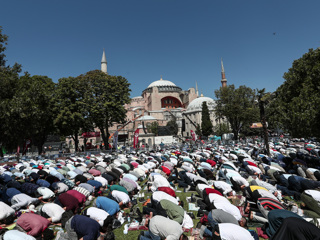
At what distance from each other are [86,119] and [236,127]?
2206 centimetres

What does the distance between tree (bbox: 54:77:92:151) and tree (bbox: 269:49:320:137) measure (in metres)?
19.1

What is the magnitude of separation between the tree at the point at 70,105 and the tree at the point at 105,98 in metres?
0.71

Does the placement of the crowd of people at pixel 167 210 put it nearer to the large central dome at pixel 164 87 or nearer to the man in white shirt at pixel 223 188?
the man in white shirt at pixel 223 188

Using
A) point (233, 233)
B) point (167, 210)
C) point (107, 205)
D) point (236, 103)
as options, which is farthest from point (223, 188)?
point (236, 103)

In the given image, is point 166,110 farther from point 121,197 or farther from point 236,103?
point 121,197

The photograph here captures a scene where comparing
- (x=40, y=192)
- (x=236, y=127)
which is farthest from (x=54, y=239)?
(x=236, y=127)

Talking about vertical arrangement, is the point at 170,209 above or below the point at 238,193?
above

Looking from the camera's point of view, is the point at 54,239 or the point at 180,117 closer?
the point at 54,239

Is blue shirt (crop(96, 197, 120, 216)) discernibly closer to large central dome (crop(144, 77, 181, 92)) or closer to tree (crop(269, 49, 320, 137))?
tree (crop(269, 49, 320, 137))

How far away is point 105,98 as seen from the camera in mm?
24062

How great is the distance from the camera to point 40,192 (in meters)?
7.52

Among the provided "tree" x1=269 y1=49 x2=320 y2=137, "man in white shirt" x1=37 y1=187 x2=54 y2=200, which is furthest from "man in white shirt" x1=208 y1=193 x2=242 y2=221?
"tree" x1=269 y1=49 x2=320 y2=137

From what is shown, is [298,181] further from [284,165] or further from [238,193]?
[284,165]

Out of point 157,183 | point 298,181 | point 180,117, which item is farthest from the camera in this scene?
point 180,117
